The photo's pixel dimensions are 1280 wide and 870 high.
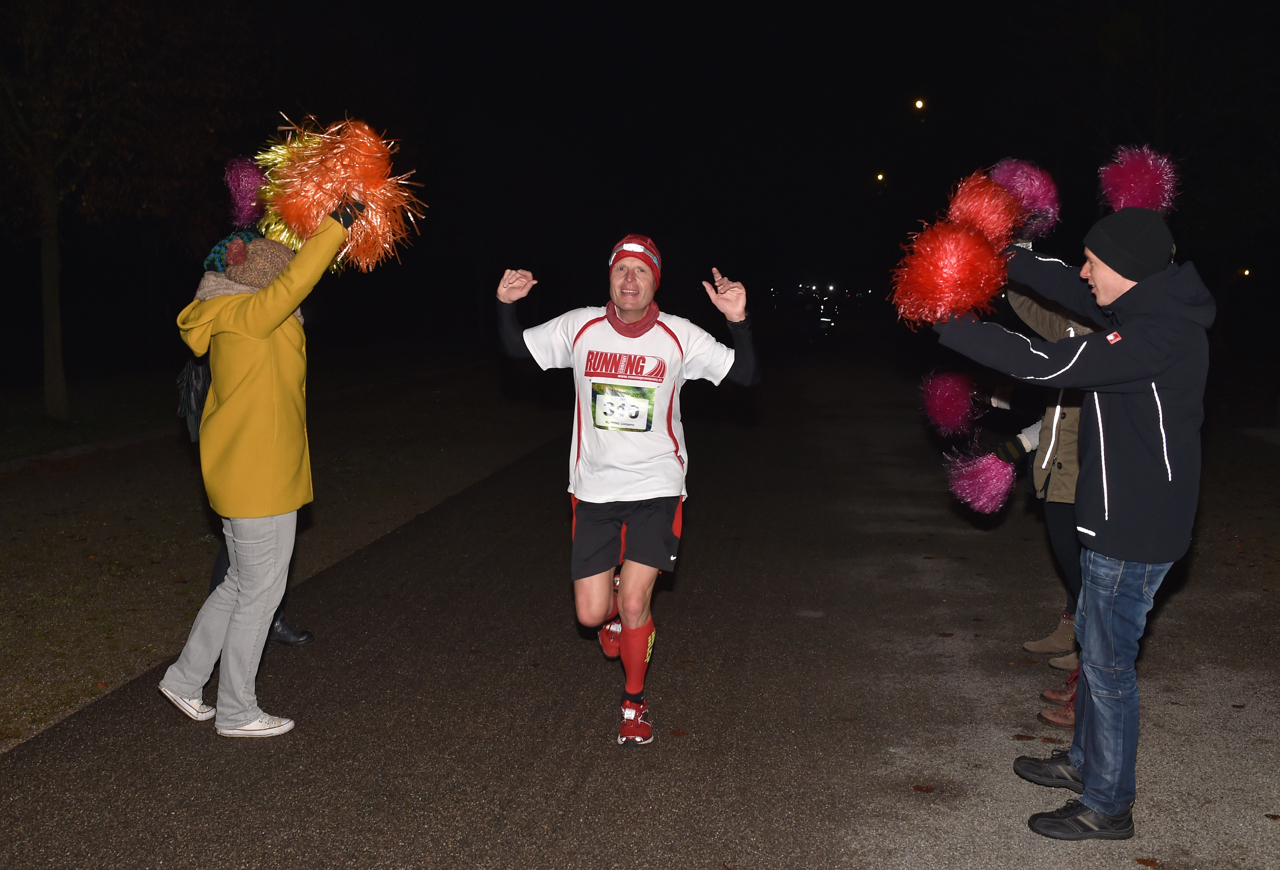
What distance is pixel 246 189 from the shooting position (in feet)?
15.8

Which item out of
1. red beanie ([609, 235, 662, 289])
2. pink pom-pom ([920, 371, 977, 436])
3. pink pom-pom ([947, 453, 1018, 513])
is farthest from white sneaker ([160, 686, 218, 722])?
pink pom-pom ([920, 371, 977, 436])

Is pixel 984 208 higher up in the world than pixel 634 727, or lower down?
higher up

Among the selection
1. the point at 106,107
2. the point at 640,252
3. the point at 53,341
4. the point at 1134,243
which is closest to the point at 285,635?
the point at 640,252

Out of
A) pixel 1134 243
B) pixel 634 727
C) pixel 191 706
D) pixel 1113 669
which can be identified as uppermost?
pixel 1134 243

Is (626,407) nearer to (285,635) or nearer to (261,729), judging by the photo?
(261,729)

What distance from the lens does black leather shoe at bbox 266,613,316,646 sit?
5.75 metres

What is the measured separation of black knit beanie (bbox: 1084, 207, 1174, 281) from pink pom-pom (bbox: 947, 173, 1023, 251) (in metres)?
0.38

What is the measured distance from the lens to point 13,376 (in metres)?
19.2

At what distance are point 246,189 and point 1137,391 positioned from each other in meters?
3.80

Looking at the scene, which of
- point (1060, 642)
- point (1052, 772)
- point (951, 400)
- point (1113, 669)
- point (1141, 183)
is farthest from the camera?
point (951, 400)

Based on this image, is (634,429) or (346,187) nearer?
(346,187)

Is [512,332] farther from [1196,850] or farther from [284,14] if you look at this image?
[284,14]

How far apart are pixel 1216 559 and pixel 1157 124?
2112cm

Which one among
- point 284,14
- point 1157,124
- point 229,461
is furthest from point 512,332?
point 1157,124
